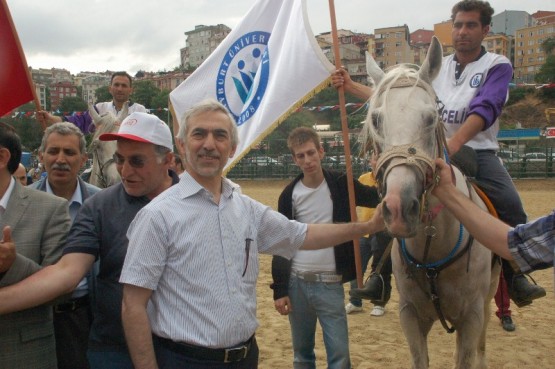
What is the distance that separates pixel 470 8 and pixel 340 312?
252 cm

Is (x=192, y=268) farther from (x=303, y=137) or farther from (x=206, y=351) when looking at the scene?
(x=303, y=137)

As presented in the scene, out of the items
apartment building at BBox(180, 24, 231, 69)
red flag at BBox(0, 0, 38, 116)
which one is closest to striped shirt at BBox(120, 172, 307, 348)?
red flag at BBox(0, 0, 38, 116)

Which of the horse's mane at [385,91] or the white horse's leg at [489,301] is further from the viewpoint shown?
the white horse's leg at [489,301]

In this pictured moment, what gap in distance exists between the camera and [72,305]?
284 centimetres

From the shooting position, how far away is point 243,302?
90.9 inches

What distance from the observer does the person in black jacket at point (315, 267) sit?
3.87 meters

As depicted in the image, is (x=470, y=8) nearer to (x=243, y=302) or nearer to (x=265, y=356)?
(x=243, y=302)

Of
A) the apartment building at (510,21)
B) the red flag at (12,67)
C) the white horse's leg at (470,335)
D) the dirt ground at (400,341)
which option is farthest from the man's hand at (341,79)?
the apartment building at (510,21)

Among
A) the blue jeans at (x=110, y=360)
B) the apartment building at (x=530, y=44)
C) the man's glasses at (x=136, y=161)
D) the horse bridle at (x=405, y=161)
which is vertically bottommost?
the blue jeans at (x=110, y=360)

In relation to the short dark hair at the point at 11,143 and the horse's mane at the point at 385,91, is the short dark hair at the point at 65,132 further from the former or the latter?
the horse's mane at the point at 385,91

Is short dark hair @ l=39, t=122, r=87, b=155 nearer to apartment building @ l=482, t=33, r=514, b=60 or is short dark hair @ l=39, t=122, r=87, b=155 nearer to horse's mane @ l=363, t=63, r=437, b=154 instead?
horse's mane @ l=363, t=63, r=437, b=154

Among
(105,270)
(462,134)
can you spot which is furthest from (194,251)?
(462,134)

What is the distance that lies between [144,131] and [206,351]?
110 cm

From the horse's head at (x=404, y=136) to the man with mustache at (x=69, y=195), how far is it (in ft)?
Answer: 5.41
